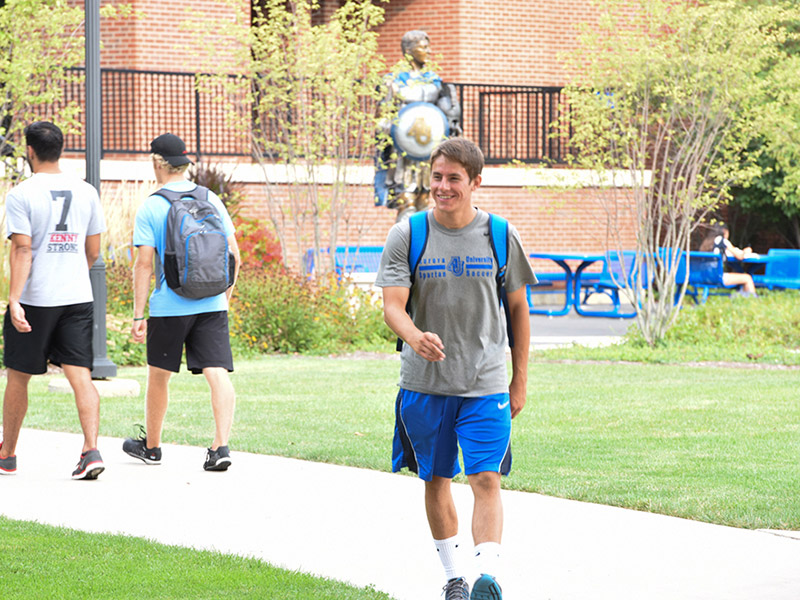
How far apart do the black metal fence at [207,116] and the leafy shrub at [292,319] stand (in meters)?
4.57

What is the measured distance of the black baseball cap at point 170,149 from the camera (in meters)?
6.83

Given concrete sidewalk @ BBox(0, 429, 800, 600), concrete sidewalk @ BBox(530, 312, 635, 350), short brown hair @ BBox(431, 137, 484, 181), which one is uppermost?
short brown hair @ BBox(431, 137, 484, 181)

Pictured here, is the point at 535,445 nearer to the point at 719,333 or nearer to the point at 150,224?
the point at 150,224

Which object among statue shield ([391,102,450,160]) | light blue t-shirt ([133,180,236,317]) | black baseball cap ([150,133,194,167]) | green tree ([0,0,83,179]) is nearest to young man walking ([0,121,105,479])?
light blue t-shirt ([133,180,236,317])

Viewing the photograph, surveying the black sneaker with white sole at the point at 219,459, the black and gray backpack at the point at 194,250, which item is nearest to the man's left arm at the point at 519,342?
the black and gray backpack at the point at 194,250

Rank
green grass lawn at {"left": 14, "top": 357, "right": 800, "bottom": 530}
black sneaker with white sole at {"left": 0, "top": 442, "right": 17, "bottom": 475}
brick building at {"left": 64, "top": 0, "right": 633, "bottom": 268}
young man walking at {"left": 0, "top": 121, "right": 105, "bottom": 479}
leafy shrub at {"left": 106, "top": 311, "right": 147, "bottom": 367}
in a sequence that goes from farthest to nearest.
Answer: brick building at {"left": 64, "top": 0, "right": 633, "bottom": 268} → leafy shrub at {"left": 106, "top": 311, "right": 147, "bottom": 367} → black sneaker with white sole at {"left": 0, "top": 442, "right": 17, "bottom": 475} → young man walking at {"left": 0, "top": 121, "right": 105, "bottom": 479} → green grass lawn at {"left": 14, "top": 357, "right": 800, "bottom": 530}

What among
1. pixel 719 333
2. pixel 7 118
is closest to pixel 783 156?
pixel 719 333

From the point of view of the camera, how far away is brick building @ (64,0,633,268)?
20609 millimetres

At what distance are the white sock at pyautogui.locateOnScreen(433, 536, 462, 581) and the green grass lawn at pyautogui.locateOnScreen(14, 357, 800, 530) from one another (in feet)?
6.00

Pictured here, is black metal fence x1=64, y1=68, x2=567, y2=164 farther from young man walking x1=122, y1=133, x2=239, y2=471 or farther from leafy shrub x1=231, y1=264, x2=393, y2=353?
young man walking x1=122, y1=133, x2=239, y2=471

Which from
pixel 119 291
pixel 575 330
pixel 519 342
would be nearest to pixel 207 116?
pixel 119 291

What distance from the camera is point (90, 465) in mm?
6723

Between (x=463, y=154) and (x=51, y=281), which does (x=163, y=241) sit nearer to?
(x=51, y=281)

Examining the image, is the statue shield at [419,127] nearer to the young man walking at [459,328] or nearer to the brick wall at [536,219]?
the brick wall at [536,219]
